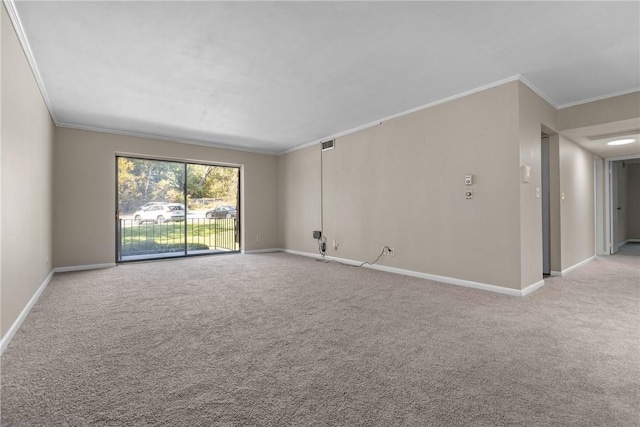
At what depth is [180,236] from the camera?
673 cm

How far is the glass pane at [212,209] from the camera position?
6.88 meters

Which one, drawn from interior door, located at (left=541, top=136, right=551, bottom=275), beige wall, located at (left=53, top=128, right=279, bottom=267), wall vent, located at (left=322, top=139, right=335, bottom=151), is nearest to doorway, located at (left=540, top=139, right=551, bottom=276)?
interior door, located at (left=541, top=136, right=551, bottom=275)

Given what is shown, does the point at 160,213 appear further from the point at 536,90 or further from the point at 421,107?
the point at 536,90

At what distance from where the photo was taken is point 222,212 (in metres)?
7.55

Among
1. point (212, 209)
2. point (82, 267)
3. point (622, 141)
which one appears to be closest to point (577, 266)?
point (622, 141)

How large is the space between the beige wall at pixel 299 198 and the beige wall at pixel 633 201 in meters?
9.92

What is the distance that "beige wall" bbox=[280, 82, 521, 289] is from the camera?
3.67 metres

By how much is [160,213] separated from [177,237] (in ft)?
2.13

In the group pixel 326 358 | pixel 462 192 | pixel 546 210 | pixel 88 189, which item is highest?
pixel 88 189

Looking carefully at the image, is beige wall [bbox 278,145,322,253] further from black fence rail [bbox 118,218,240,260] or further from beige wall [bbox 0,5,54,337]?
beige wall [bbox 0,5,54,337]

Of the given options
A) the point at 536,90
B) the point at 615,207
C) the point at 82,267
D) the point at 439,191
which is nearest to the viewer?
the point at 536,90

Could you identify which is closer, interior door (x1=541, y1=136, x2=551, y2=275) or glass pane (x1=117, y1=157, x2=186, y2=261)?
interior door (x1=541, y1=136, x2=551, y2=275)

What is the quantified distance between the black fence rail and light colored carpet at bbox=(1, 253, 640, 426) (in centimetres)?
248

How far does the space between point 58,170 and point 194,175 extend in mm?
2362
